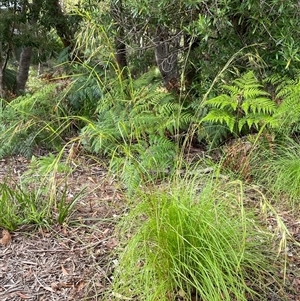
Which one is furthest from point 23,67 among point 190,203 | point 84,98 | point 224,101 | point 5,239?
point 190,203

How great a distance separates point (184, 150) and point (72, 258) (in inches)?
60.0

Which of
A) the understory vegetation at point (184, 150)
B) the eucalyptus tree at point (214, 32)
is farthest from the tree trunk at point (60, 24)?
the eucalyptus tree at point (214, 32)

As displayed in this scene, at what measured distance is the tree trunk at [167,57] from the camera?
3630mm

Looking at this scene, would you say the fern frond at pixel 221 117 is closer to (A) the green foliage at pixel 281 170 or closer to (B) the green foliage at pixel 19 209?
(A) the green foliage at pixel 281 170

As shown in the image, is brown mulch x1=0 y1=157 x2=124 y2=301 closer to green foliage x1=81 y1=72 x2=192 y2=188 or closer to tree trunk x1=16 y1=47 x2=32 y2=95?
green foliage x1=81 y1=72 x2=192 y2=188

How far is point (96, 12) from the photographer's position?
3.44m

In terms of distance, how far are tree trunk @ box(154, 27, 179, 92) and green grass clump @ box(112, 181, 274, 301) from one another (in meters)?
2.04

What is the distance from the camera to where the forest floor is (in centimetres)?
189

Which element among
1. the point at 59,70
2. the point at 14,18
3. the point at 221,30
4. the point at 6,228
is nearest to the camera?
the point at 6,228

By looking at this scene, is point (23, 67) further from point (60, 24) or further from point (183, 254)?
point (183, 254)

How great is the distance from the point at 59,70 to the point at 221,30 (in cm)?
268

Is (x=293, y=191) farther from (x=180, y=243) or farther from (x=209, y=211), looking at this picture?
(x=180, y=243)

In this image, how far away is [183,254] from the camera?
5.61 feet

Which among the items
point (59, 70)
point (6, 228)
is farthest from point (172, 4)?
point (59, 70)
